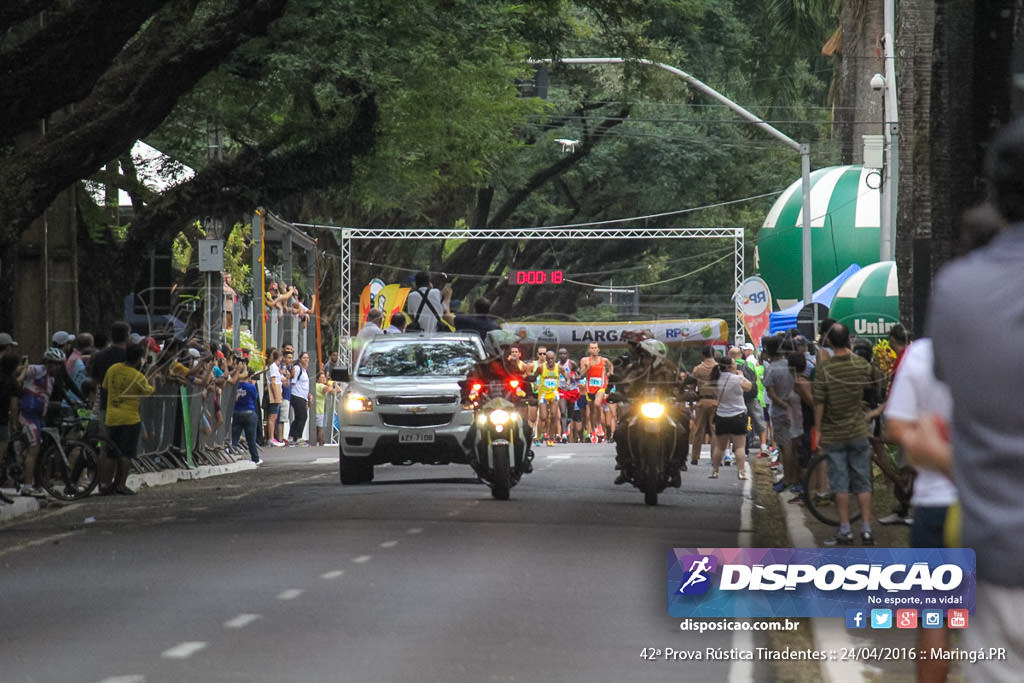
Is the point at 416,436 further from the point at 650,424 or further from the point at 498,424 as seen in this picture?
the point at 650,424

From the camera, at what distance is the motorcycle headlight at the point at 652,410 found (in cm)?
1858

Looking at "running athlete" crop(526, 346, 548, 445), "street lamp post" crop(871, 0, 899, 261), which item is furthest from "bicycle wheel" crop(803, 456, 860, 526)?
"running athlete" crop(526, 346, 548, 445)

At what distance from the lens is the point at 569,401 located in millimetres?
39688

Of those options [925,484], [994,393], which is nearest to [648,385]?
[925,484]

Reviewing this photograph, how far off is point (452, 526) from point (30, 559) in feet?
12.9

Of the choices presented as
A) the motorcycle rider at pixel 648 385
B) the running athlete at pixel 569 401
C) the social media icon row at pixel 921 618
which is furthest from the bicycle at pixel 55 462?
the running athlete at pixel 569 401

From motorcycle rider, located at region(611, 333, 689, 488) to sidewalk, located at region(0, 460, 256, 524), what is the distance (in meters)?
6.32

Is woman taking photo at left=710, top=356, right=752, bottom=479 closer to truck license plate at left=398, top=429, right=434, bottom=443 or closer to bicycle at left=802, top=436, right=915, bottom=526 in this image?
truck license plate at left=398, top=429, right=434, bottom=443

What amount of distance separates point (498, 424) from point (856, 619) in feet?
31.6

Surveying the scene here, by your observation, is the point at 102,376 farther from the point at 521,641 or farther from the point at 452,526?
the point at 521,641

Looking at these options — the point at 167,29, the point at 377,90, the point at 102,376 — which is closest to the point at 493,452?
the point at 102,376

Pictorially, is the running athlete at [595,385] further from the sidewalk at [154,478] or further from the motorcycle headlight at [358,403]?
the motorcycle headlight at [358,403]

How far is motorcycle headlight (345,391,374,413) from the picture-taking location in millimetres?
21141

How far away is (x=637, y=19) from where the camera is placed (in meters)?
23.4
